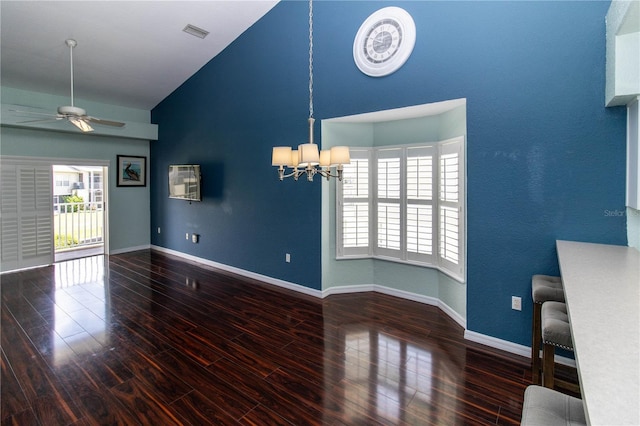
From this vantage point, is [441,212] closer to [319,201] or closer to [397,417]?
[319,201]

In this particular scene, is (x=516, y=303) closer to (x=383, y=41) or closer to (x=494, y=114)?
(x=494, y=114)

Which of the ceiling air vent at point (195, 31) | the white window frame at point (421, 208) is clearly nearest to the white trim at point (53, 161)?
the ceiling air vent at point (195, 31)

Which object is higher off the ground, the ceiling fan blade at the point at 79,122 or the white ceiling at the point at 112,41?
the white ceiling at the point at 112,41

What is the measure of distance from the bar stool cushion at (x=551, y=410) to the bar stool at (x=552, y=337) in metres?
0.64

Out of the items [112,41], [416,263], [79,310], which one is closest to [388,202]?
[416,263]

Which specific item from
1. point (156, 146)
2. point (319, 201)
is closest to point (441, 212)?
point (319, 201)

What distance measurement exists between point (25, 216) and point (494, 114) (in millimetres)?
7509

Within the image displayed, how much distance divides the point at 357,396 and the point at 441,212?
235 centimetres

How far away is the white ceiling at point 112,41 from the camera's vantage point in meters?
4.01

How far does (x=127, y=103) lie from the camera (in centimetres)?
673

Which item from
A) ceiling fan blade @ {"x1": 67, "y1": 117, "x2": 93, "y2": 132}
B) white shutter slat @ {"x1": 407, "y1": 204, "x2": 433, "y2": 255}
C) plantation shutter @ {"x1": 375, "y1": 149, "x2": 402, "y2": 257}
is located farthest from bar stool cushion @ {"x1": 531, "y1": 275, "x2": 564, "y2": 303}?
ceiling fan blade @ {"x1": 67, "y1": 117, "x2": 93, "y2": 132}

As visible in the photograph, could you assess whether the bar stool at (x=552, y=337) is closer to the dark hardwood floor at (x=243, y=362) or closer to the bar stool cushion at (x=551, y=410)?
the dark hardwood floor at (x=243, y=362)

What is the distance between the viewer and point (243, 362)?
107 inches

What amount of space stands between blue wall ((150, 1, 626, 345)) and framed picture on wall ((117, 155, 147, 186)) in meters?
4.02
